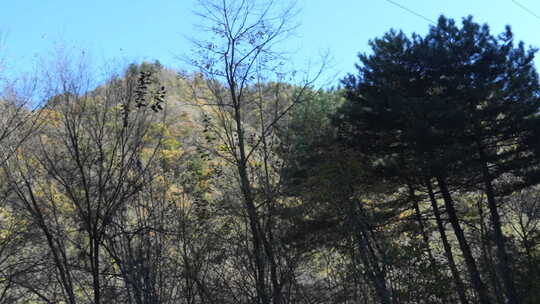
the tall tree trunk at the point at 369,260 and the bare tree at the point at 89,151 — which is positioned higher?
the bare tree at the point at 89,151

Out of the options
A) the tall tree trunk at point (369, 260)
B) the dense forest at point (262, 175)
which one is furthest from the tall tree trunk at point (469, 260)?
the tall tree trunk at point (369, 260)

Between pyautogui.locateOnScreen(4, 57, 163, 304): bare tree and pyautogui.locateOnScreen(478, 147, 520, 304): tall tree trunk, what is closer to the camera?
pyautogui.locateOnScreen(4, 57, 163, 304): bare tree

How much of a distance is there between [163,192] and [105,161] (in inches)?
61.3

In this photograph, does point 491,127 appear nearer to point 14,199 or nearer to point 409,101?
point 409,101

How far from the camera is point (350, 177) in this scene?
952 cm

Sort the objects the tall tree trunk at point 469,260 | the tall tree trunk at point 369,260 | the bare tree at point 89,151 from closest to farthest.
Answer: the bare tree at point 89,151
the tall tree trunk at point 369,260
the tall tree trunk at point 469,260

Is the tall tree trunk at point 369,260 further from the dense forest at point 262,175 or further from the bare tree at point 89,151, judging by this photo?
the bare tree at point 89,151

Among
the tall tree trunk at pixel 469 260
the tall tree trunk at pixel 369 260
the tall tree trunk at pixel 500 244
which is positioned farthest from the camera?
the tall tree trunk at pixel 500 244

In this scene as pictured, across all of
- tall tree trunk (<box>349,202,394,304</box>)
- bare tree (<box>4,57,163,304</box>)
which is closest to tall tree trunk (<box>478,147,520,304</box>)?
tall tree trunk (<box>349,202,394,304</box>)

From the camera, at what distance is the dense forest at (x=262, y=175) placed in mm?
6145

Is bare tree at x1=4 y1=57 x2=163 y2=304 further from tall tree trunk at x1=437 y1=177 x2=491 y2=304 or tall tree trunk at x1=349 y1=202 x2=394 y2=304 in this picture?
tall tree trunk at x1=437 y1=177 x2=491 y2=304

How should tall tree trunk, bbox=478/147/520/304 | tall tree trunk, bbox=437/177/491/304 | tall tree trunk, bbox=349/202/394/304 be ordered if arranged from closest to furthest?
1. tall tree trunk, bbox=349/202/394/304
2. tall tree trunk, bbox=437/177/491/304
3. tall tree trunk, bbox=478/147/520/304

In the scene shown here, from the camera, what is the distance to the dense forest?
242 inches

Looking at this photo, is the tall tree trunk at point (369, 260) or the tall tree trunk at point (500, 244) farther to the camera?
the tall tree trunk at point (500, 244)
